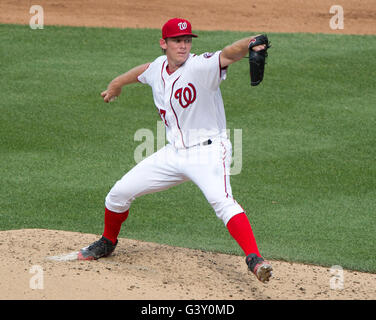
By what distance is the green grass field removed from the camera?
7.23 meters

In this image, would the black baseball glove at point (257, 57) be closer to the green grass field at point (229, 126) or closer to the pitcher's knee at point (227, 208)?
the pitcher's knee at point (227, 208)

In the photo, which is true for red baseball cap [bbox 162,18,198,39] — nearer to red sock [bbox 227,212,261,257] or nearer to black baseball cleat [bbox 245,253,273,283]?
red sock [bbox 227,212,261,257]

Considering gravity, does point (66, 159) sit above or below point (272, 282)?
above

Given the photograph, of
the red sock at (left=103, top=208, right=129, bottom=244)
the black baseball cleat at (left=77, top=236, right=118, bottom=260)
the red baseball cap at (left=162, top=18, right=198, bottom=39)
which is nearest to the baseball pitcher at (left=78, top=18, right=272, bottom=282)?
the red baseball cap at (left=162, top=18, right=198, bottom=39)

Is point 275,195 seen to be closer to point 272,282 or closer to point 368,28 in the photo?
point 272,282

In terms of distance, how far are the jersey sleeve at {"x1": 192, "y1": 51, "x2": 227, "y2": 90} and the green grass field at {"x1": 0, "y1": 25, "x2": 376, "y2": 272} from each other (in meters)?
1.87

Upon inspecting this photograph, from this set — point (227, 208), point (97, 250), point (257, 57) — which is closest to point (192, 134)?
point (227, 208)

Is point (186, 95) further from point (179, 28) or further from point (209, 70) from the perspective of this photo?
point (179, 28)

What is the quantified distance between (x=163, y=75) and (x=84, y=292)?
70.4 inches

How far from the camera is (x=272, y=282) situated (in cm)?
565

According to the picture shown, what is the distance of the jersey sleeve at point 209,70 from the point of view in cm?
522

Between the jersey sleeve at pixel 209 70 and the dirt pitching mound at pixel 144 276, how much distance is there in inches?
59.2

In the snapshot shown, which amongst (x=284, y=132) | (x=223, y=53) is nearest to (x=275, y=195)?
(x=284, y=132)

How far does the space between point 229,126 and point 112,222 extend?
14.5ft
